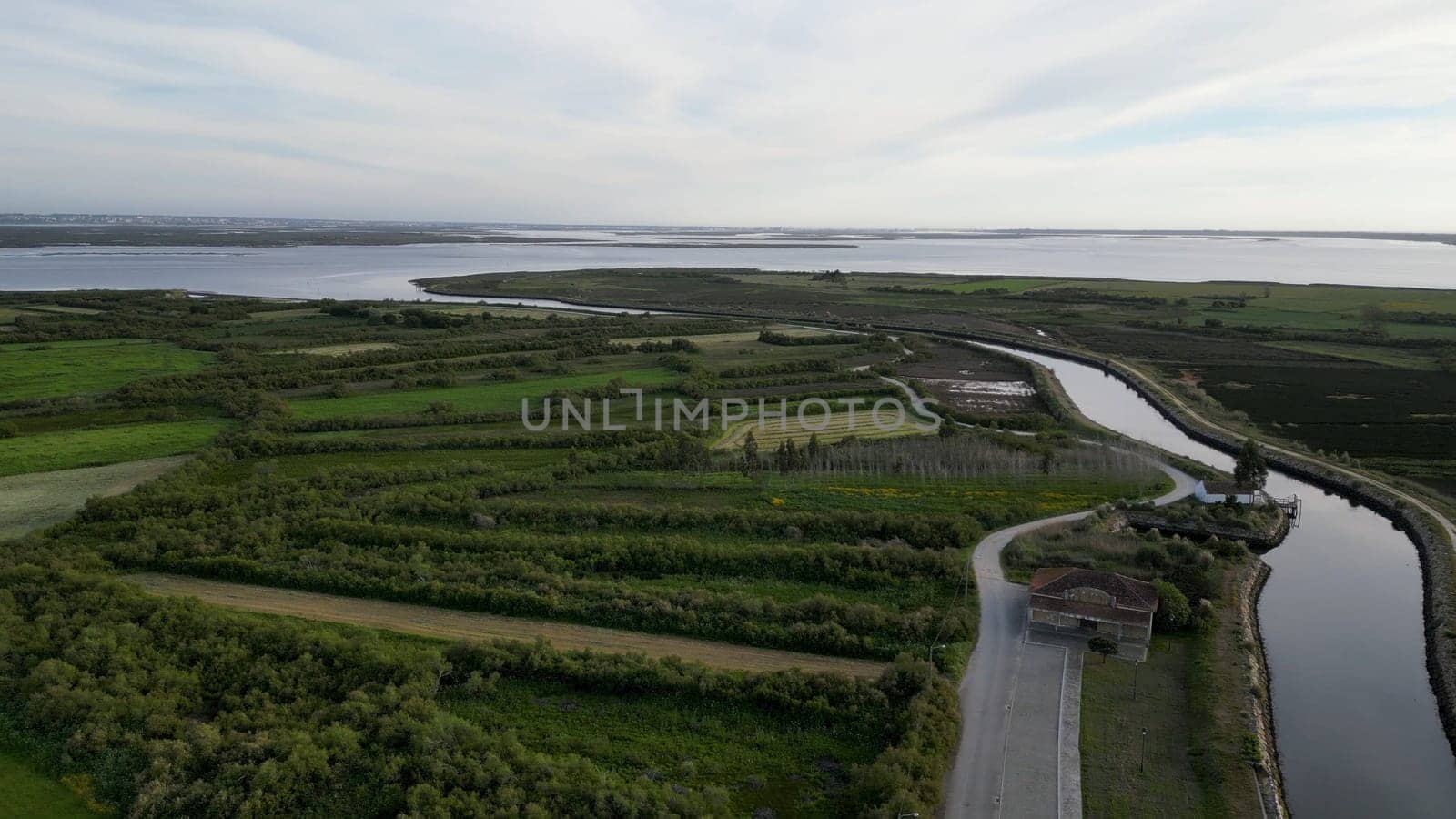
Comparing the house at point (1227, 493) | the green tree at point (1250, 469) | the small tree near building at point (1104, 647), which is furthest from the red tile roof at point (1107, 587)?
the green tree at point (1250, 469)

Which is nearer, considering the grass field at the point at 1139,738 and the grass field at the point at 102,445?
the grass field at the point at 1139,738

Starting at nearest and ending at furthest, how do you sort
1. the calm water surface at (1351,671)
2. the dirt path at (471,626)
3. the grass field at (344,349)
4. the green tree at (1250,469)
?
1. the calm water surface at (1351,671)
2. the dirt path at (471,626)
3. the green tree at (1250,469)
4. the grass field at (344,349)

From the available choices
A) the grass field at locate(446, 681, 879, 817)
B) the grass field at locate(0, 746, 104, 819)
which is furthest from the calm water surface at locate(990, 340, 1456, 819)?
the grass field at locate(0, 746, 104, 819)

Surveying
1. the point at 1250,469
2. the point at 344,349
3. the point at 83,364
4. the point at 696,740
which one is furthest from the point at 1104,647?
the point at 83,364

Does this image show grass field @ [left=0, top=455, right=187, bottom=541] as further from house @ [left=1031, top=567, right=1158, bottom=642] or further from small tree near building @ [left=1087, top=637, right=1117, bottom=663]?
small tree near building @ [left=1087, top=637, right=1117, bottom=663]

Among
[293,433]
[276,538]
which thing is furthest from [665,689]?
[293,433]

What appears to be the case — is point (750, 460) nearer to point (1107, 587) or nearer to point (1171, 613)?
point (1107, 587)

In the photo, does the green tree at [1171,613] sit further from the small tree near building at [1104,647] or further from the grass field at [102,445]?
the grass field at [102,445]

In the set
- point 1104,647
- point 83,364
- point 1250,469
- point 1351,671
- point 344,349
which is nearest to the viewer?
point 1104,647
